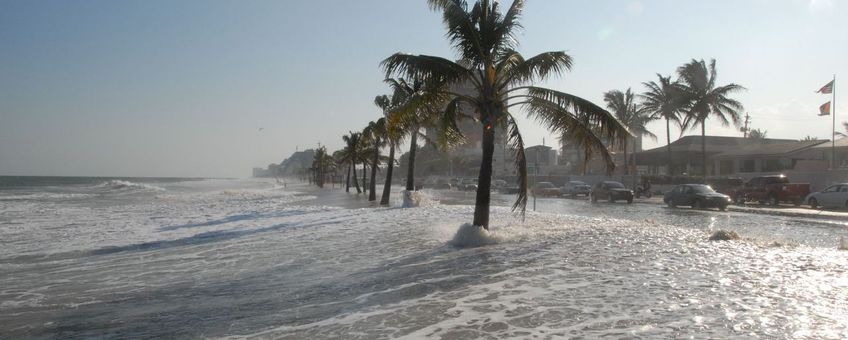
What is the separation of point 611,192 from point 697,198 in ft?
25.5

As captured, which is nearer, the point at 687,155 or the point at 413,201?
the point at 413,201

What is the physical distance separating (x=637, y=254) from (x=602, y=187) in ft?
91.3

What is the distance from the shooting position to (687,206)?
29188mm

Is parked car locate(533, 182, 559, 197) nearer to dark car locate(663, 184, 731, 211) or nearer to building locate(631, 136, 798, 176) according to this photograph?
building locate(631, 136, 798, 176)

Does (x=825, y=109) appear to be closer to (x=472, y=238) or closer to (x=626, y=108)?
(x=626, y=108)

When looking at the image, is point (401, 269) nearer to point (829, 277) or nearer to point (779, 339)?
point (779, 339)

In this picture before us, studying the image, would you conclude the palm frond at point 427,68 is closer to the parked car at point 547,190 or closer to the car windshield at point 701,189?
the car windshield at point 701,189

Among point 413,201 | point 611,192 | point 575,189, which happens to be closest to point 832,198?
point 611,192

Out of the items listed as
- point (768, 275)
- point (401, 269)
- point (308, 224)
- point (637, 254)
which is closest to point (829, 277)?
point (768, 275)

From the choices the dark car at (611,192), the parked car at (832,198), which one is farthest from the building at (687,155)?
the parked car at (832,198)

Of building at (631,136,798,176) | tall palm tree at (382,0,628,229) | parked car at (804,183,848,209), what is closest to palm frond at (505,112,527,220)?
tall palm tree at (382,0,628,229)

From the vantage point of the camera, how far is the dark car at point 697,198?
87.2 feet

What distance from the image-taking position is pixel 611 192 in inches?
1380

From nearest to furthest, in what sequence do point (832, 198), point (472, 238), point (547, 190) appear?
1. point (472, 238)
2. point (832, 198)
3. point (547, 190)
